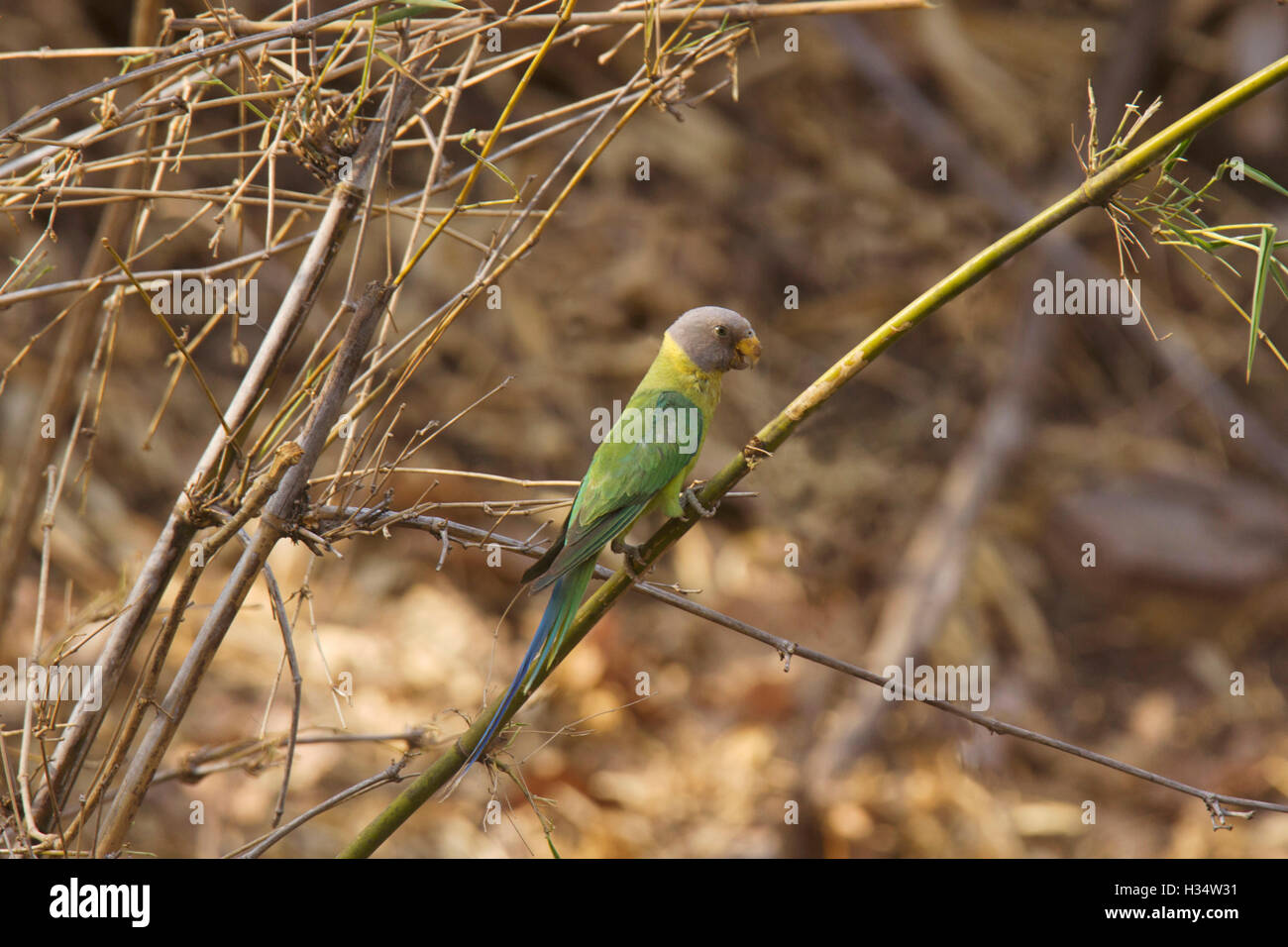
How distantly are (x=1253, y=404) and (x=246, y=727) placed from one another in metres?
6.70

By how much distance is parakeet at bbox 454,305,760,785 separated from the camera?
8.39 feet

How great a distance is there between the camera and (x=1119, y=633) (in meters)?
6.64

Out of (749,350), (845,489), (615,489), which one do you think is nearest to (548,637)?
(615,489)

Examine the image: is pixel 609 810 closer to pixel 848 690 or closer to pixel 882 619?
pixel 848 690

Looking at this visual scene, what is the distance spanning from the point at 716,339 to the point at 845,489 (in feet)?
12.8

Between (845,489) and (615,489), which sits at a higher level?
(845,489)

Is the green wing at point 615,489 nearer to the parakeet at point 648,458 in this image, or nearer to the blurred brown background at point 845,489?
→ the parakeet at point 648,458

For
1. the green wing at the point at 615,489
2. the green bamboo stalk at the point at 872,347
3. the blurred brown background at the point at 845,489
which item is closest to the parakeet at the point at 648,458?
the green wing at the point at 615,489

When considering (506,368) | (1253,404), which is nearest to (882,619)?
(506,368)

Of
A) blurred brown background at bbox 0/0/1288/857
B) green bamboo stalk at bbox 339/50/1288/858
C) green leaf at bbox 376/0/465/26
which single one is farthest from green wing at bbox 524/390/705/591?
blurred brown background at bbox 0/0/1288/857

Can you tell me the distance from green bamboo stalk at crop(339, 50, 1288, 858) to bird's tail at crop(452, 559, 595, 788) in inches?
0.8

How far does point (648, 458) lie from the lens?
2.85 m

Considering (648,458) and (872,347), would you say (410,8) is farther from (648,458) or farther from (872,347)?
(648,458)

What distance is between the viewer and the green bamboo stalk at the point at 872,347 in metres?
1.46
